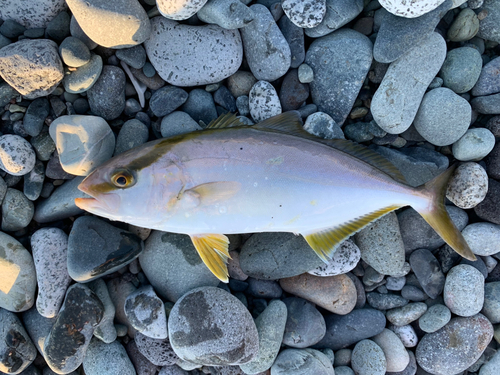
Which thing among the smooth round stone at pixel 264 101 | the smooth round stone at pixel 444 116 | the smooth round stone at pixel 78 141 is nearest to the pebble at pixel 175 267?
the smooth round stone at pixel 78 141

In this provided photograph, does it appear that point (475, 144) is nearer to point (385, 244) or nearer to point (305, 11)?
point (385, 244)

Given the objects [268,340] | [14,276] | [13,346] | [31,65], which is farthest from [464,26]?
[13,346]

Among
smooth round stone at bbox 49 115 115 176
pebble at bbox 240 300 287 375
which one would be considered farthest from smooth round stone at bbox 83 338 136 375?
smooth round stone at bbox 49 115 115 176

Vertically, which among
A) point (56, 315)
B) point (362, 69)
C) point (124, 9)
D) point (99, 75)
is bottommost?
point (56, 315)

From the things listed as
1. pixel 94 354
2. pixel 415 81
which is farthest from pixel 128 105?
pixel 415 81

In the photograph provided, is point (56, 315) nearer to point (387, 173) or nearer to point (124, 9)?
point (124, 9)

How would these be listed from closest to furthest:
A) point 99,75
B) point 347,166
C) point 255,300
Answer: point 347,166
point 99,75
point 255,300
